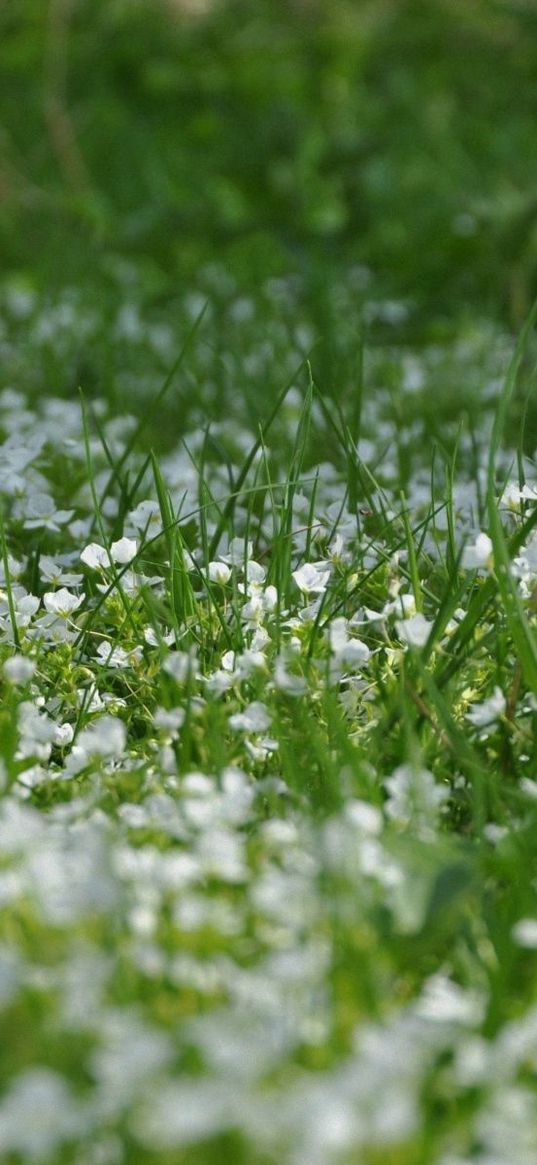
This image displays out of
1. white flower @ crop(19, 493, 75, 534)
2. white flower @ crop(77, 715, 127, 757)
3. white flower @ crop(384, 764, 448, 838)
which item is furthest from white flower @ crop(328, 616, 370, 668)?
white flower @ crop(19, 493, 75, 534)

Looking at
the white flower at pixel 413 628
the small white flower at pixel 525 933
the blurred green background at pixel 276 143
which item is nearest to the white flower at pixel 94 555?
the white flower at pixel 413 628

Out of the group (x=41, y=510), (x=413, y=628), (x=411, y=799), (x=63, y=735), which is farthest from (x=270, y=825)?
(x=41, y=510)

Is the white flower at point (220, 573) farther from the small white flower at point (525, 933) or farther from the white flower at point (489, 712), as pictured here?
the small white flower at point (525, 933)

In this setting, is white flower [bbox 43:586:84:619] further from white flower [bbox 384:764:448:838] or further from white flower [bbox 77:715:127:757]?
white flower [bbox 384:764:448:838]

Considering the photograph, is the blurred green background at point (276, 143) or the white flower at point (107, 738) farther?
the blurred green background at point (276, 143)

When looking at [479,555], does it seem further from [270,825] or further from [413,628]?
[270,825]

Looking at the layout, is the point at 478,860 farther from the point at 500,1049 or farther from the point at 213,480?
the point at 213,480

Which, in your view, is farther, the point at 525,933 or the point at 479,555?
the point at 479,555

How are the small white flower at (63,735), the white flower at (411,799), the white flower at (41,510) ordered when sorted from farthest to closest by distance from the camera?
the white flower at (41,510)
the small white flower at (63,735)
the white flower at (411,799)

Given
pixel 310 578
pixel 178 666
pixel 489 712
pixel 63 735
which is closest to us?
pixel 489 712
